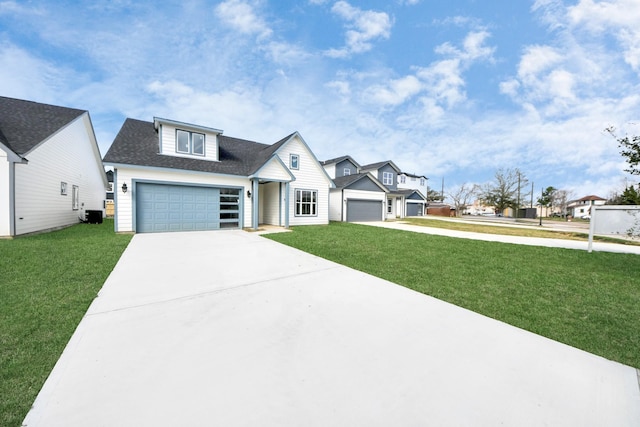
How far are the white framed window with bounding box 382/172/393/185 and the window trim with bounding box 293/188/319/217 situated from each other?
15268 millimetres

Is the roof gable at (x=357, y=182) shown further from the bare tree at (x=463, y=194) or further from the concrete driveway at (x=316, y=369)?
the bare tree at (x=463, y=194)

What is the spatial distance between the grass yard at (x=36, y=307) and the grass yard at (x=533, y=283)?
4778 millimetres

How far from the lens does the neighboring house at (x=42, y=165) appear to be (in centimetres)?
883

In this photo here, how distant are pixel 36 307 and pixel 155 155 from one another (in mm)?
10260

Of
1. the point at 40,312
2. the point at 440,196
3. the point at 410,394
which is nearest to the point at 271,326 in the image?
the point at 410,394

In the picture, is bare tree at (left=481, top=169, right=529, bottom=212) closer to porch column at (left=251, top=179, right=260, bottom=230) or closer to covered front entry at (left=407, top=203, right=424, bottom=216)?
covered front entry at (left=407, top=203, right=424, bottom=216)

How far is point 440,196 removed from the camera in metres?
55.1

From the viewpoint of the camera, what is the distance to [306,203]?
52.1 feet

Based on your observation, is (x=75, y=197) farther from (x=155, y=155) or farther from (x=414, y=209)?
(x=414, y=209)

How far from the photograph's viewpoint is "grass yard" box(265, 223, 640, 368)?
304 centimetres

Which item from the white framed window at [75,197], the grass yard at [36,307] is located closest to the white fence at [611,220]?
the grass yard at [36,307]

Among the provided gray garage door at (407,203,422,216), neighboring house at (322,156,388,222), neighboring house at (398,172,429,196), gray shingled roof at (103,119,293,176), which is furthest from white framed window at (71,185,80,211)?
neighboring house at (398,172,429,196)

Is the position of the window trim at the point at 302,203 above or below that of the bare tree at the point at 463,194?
below

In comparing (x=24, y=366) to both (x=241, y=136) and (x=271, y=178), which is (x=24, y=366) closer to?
(x=271, y=178)
